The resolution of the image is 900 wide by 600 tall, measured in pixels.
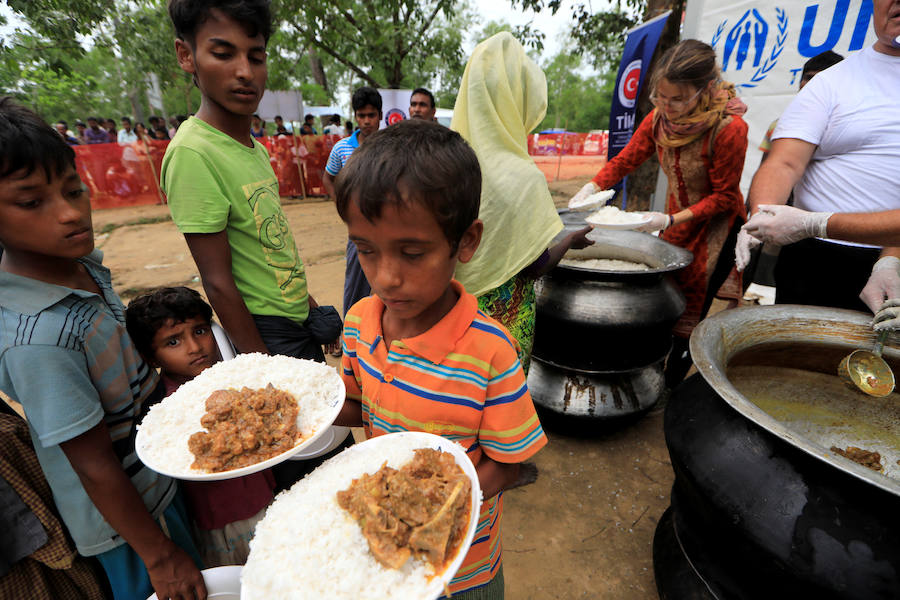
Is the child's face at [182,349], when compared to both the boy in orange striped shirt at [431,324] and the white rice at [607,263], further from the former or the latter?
the white rice at [607,263]

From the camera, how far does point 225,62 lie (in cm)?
170

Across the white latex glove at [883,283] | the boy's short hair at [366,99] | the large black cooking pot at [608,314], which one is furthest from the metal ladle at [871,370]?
the boy's short hair at [366,99]

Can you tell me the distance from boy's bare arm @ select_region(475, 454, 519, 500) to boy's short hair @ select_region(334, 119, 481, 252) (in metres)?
0.67

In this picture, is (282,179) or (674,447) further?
(282,179)

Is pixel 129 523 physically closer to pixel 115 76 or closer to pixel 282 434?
pixel 282 434

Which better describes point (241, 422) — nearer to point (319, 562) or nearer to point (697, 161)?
point (319, 562)

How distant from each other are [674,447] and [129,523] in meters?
1.94

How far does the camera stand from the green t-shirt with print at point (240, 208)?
160cm

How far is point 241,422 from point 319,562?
1.77 ft

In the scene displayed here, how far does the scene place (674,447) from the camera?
1.66 m

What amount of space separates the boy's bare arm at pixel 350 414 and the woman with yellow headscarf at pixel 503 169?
91 centimetres

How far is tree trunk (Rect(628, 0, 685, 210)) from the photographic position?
548 cm

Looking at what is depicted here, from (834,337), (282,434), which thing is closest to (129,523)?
(282,434)

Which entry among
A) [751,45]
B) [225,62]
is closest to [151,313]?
[225,62]
